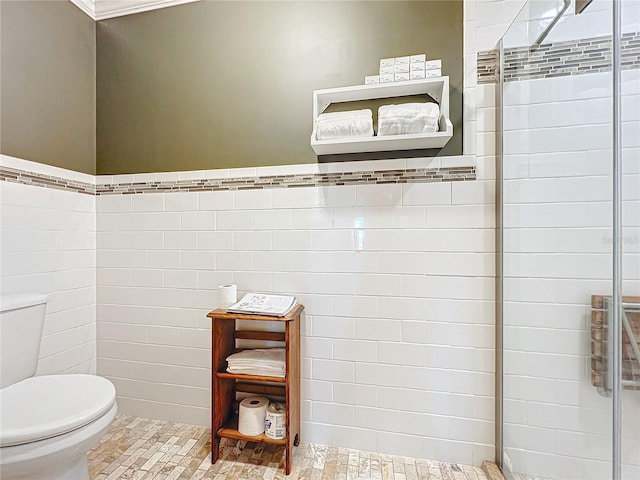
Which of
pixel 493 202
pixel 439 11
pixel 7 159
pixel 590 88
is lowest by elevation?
pixel 493 202

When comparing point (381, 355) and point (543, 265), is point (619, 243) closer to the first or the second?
point (543, 265)

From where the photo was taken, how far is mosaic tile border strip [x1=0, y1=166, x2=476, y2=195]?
149cm

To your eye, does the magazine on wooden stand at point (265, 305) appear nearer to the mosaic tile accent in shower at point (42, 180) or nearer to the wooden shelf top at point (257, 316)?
the wooden shelf top at point (257, 316)

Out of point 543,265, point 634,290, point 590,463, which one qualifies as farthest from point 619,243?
point 590,463

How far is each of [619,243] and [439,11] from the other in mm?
1240

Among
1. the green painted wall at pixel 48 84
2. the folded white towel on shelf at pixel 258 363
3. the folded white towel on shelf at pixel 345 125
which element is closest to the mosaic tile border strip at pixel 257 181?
the green painted wall at pixel 48 84

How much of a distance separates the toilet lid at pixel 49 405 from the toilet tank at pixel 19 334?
0.07 meters

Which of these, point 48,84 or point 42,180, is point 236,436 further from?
point 48,84

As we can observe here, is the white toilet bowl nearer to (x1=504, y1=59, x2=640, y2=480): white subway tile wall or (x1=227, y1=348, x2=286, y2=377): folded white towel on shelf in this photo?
(x1=227, y1=348, x2=286, y2=377): folded white towel on shelf

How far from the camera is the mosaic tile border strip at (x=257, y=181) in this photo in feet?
4.90

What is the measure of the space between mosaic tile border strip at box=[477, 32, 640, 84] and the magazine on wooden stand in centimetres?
134

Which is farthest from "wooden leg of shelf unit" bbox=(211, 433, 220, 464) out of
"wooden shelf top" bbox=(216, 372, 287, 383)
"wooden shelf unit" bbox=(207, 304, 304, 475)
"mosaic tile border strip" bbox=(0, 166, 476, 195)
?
"mosaic tile border strip" bbox=(0, 166, 476, 195)

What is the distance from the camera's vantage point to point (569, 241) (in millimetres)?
1143

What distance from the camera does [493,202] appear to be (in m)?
1.46
